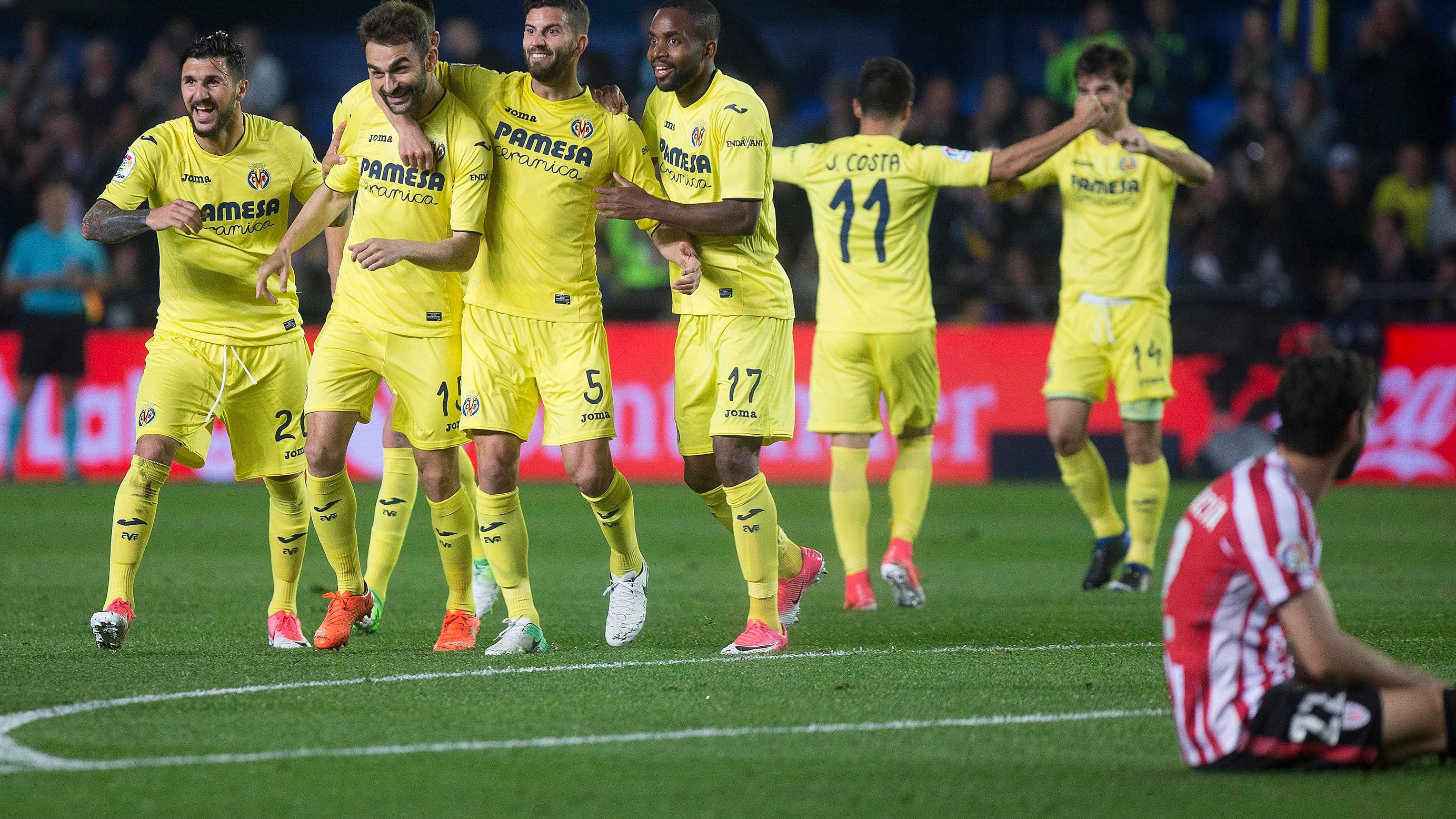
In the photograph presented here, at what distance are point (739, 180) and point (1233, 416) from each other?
A: 30.1 ft

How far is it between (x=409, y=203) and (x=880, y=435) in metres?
8.62

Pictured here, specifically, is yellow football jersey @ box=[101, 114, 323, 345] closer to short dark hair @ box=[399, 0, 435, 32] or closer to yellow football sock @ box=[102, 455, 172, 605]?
yellow football sock @ box=[102, 455, 172, 605]

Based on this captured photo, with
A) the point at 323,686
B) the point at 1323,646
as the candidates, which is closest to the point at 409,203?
the point at 323,686

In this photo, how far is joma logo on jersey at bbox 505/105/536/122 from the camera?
6.32m

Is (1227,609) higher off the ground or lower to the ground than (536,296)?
lower

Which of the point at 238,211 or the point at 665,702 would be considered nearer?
the point at 665,702

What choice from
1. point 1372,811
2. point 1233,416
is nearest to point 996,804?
point 1372,811

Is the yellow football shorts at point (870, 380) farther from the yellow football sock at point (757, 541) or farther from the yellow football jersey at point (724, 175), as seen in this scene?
the yellow football sock at point (757, 541)

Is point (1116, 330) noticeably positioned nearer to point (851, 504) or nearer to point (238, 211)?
point (851, 504)

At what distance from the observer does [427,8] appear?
6.71 metres

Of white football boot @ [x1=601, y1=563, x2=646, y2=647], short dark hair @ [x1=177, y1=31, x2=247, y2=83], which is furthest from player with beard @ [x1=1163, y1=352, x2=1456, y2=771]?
short dark hair @ [x1=177, y1=31, x2=247, y2=83]

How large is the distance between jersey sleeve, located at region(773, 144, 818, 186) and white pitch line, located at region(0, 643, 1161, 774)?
2.81 m

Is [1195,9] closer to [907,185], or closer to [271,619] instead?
[907,185]

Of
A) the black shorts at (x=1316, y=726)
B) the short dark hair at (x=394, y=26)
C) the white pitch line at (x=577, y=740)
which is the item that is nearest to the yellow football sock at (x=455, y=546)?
the short dark hair at (x=394, y=26)
